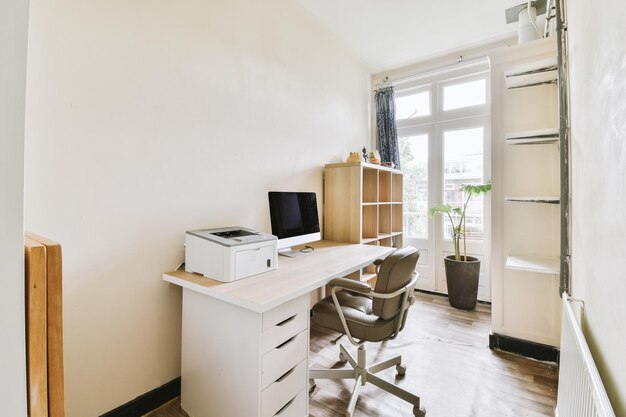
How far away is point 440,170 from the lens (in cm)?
361

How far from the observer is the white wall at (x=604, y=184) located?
0.73 meters

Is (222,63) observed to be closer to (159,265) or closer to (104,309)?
(159,265)

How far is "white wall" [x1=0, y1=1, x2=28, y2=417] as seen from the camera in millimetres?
409

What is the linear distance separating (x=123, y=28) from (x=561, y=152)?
2688 mm

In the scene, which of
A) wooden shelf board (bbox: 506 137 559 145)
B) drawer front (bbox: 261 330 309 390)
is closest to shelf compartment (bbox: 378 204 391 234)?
wooden shelf board (bbox: 506 137 559 145)

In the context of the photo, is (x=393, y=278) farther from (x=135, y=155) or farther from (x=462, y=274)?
(x=462, y=274)

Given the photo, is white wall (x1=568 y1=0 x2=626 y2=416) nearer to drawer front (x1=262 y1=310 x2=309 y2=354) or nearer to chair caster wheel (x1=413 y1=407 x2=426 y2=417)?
chair caster wheel (x1=413 y1=407 x2=426 y2=417)

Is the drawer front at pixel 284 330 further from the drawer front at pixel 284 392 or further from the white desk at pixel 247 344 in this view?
the drawer front at pixel 284 392

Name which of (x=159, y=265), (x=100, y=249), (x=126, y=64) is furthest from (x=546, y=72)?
(x=100, y=249)

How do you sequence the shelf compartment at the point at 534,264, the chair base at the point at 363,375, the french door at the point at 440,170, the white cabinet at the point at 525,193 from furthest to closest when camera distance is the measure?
the french door at the point at 440,170 < the white cabinet at the point at 525,193 < the shelf compartment at the point at 534,264 < the chair base at the point at 363,375

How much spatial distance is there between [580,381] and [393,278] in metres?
0.78

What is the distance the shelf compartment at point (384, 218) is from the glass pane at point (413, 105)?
1.34 meters

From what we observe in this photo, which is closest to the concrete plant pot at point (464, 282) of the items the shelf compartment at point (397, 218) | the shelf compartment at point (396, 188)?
the shelf compartment at point (397, 218)

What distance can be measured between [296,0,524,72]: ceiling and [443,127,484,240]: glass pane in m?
1.05
